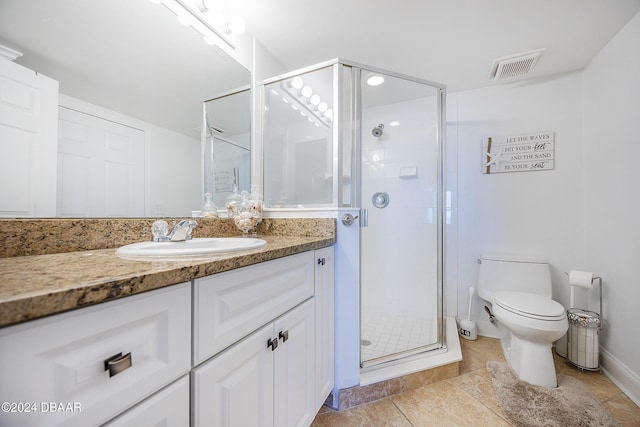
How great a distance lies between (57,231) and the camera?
705mm

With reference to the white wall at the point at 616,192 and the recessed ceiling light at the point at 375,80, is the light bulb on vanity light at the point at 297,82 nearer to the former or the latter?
the recessed ceiling light at the point at 375,80

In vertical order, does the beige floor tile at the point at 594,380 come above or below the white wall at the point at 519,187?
below

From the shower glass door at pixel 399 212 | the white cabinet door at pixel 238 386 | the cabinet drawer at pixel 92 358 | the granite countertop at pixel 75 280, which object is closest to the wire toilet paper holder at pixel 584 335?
the shower glass door at pixel 399 212

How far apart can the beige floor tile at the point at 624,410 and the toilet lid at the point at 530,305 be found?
0.46 metres

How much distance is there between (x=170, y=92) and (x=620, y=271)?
263 centimetres

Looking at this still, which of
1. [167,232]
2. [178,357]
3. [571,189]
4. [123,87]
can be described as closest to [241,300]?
[178,357]

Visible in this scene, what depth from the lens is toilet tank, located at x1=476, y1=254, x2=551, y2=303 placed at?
5.77 feet

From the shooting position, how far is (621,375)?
137 cm

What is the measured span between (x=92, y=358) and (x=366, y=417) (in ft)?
4.17

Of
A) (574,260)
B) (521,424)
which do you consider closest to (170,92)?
(521,424)

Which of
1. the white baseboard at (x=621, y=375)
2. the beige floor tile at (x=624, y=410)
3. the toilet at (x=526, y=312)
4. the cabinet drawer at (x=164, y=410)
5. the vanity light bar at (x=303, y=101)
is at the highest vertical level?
the vanity light bar at (x=303, y=101)

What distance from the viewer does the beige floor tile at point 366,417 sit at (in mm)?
1143

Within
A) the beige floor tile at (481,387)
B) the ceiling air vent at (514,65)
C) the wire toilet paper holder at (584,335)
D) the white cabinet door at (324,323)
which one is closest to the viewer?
the white cabinet door at (324,323)

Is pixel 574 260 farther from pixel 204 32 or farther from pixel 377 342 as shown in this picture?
pixel 204 32
